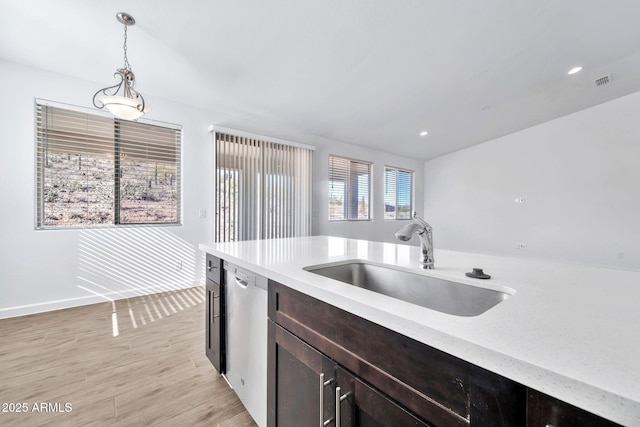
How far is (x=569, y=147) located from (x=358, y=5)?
566cm

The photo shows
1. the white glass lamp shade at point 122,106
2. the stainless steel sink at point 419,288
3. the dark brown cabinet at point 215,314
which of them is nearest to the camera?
the stainless steel sink at point 419,288

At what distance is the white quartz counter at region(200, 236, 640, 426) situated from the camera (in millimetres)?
383

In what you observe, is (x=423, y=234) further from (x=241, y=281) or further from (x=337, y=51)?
(x=337, y=51)

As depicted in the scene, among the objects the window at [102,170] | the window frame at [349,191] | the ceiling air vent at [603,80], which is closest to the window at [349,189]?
the window frame at [349,191]

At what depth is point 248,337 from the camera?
1320 mm

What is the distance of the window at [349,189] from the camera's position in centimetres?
555

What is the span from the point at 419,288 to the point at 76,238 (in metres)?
3.75

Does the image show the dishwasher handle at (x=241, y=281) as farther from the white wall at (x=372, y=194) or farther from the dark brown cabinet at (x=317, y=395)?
the white wall at (x=372, y=194)

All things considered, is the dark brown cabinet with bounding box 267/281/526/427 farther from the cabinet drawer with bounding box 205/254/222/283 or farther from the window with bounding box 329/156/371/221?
the window with bounding box 329/156/371/221

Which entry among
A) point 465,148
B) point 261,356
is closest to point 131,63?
point 261,356

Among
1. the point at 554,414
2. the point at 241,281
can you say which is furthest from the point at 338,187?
the point at 554,414

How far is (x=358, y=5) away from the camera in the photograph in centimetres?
218

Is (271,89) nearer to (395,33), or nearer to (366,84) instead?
(366,84)

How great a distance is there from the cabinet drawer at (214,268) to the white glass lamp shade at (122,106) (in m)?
1.48
